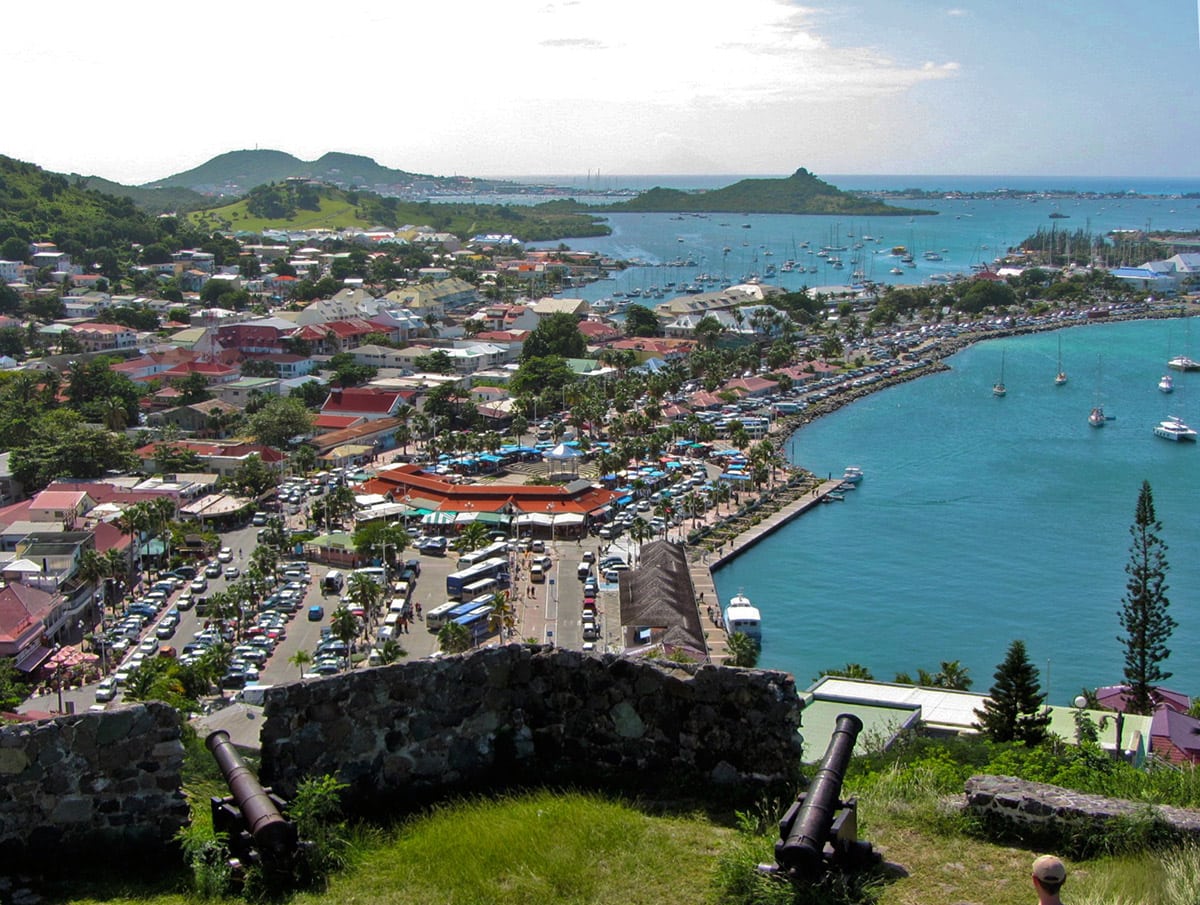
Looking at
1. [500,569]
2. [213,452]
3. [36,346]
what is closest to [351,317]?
[36,346]

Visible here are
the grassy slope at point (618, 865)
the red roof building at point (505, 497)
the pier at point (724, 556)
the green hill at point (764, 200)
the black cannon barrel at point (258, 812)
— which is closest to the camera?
the grassy slope at point (618, 865)

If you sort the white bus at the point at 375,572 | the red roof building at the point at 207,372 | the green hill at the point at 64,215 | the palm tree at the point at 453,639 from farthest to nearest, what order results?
the green hill at the point at 64,215 < the red roof building at the point at 207,372 < the white bus at the point at 375,572 < the palm tree at the point at 453,639

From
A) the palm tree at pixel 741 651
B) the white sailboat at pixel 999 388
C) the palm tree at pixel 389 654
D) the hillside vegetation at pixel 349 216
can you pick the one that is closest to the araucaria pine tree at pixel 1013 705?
the palm tree at pixel 741 651

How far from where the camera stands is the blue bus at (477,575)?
542 inches

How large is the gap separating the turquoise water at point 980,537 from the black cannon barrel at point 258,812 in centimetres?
1054

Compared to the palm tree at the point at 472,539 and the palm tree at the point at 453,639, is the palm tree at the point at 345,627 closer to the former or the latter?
the palm tree at the point at 453,639

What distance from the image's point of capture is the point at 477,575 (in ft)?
46.6

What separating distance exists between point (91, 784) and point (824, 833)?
155 cm

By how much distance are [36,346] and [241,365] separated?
20.7ft

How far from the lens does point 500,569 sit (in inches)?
573

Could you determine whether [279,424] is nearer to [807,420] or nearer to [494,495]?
[494,495]

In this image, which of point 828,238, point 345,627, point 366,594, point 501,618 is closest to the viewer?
point 345,627

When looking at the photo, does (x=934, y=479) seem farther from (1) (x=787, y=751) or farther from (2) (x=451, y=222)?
(2) (x=451, y=222)

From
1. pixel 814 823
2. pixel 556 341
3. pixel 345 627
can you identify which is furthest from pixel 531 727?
pixel 556 341
